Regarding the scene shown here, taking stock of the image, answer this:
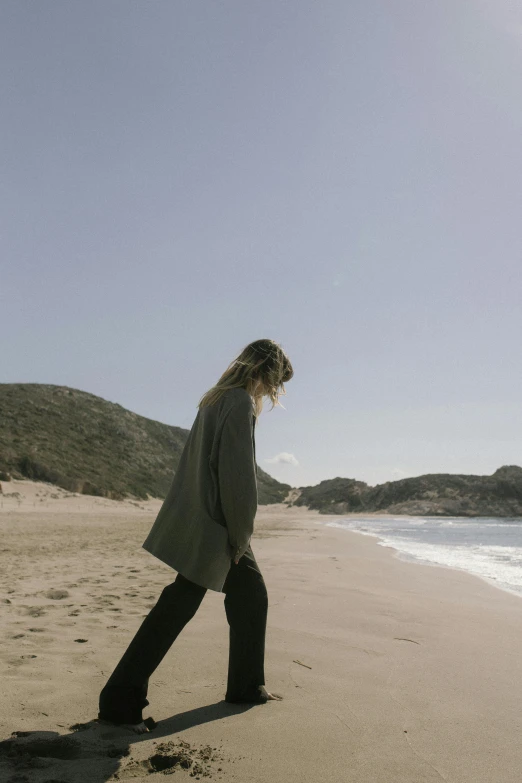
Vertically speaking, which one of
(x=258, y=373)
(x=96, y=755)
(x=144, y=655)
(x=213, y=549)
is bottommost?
(x=96, y=755)

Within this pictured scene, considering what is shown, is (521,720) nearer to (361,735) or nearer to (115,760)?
(361,735)

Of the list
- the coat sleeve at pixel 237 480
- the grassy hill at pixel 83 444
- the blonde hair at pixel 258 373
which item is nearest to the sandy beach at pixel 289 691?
the coat sleeve at pixel 237 480

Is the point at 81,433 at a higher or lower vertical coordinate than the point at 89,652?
higher

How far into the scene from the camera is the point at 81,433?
55.0 m

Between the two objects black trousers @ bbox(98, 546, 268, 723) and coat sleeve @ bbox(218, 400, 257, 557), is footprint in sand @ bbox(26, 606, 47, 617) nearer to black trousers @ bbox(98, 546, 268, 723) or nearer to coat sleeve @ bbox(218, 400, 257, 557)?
black trousers @ bbox(98, 546, 268, 723)

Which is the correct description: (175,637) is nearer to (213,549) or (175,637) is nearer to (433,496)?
(213,549)

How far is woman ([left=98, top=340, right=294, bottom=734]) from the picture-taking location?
2.54m

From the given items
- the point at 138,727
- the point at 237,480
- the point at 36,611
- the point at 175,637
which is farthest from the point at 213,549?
the point at 36,611

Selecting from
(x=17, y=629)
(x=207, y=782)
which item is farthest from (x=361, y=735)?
(x=17, y=629)

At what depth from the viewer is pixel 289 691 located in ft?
9.41

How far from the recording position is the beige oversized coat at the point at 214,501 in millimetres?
2574

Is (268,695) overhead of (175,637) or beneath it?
beneath

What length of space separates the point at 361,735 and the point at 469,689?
92cm

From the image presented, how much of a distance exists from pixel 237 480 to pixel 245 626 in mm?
780
